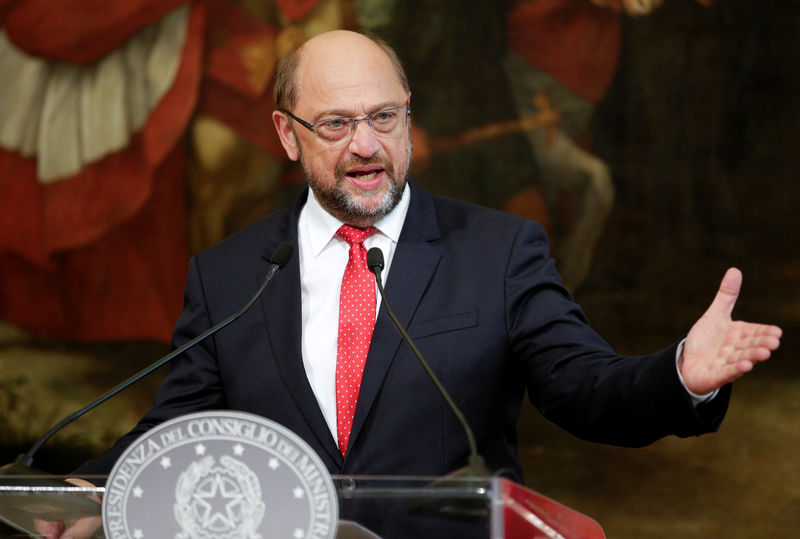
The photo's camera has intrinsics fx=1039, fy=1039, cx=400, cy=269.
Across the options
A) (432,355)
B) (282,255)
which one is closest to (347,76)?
(282,255)

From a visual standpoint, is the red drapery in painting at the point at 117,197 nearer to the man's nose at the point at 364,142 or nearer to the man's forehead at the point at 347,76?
the man's forehead at the point at 347,76

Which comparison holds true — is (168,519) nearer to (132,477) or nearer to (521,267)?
(132,477)

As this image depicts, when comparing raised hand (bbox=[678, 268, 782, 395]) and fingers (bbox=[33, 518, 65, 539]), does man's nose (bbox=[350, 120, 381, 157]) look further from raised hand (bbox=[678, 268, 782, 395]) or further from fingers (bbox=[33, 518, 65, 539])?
fingers (bbox=[33, 518, 65, 539])

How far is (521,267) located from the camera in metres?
2.66

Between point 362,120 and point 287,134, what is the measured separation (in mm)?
428

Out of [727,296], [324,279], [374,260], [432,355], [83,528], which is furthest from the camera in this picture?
[324,279]

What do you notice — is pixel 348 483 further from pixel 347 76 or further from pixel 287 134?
pixel 287 134

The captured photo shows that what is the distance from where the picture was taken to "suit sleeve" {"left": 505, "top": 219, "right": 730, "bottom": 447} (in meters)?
2.01

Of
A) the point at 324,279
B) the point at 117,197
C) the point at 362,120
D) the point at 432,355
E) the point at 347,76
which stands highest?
the point at 347,76

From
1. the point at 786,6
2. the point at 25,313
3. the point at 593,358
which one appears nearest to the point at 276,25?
the point at 25,313

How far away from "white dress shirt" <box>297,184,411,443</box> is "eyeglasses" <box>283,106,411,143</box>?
0.20 m

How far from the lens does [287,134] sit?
10.1ft

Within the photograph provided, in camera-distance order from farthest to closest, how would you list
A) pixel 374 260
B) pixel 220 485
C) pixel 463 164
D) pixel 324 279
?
pixel 463 164
pixel 324 279
pixel 374 260
pixel 220 485

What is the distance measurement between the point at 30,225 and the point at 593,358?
458cm
